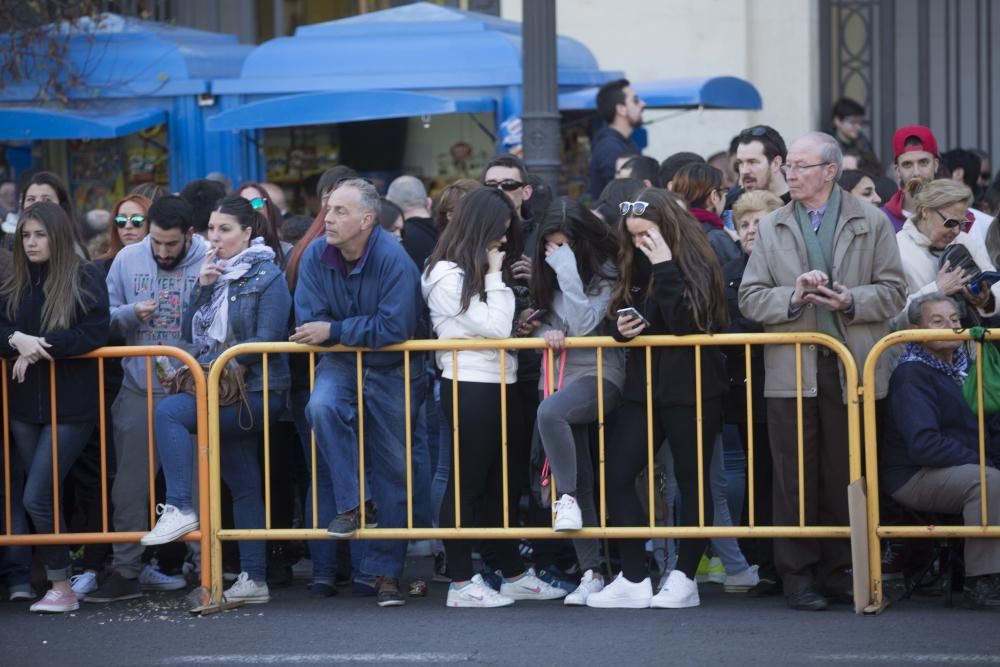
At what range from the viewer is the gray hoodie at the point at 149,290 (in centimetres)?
812

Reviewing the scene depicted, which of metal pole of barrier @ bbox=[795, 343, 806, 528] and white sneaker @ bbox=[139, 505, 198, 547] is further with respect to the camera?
white sneaker @ bbox=[139, 505, 198, 547]

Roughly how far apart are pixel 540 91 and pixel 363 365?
2895 mm

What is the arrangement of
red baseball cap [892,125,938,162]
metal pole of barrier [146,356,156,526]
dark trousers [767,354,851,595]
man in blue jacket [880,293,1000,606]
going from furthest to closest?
red baseball cap [892,125,938,162] < metal pole of barrier [146,356,156,526] < dark trousers [767,354,851,595] < man in blue jacket [880,293,1000,606]

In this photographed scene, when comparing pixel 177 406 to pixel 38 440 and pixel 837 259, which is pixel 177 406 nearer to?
pixel 38 440

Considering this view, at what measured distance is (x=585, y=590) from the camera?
7480 mm

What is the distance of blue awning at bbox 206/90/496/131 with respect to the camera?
39.1 ft

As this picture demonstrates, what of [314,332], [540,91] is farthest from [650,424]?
[540,91]

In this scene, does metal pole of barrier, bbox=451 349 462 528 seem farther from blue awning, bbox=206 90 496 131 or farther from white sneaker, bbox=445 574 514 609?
blue awning, bbox=206 90 496 131

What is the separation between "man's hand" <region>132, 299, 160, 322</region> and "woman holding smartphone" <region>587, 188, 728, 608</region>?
2.32m

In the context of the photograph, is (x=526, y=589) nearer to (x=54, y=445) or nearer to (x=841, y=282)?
(x=841, y=282)

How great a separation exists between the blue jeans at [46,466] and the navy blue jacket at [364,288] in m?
1.24

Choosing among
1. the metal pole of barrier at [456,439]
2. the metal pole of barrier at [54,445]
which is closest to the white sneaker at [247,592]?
the metal pole of barrier at [54,445]

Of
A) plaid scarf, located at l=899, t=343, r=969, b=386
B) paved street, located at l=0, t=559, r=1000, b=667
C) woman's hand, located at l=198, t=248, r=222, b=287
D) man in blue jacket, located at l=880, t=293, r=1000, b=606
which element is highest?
woman's hand, located at l=198, t=248, r=222, b=287

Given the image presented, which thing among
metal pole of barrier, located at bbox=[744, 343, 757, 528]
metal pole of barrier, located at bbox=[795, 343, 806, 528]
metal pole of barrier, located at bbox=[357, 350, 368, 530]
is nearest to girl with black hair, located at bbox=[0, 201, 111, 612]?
metal pole of barrier, located at bbox=[357, 350, 368, 530]
